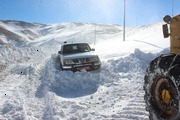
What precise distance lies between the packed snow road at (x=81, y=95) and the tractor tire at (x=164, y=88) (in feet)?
4.29

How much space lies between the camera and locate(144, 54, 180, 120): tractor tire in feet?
15.4

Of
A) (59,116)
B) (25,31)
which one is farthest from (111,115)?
(25,31)

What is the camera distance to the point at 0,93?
35.4 feet

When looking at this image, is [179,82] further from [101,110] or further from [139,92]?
[139,92]

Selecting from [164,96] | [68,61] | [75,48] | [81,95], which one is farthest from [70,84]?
[164,96]

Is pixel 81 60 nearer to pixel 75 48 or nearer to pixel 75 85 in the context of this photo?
pixel 75 48

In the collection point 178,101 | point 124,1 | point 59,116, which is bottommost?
point 59,116

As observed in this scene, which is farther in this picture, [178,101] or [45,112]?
[45,112]

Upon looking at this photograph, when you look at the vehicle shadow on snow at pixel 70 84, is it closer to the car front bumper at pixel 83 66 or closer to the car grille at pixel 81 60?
the car front bumper at pixel 83 66

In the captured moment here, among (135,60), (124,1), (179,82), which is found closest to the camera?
(179,82)

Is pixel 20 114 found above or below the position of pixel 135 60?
below

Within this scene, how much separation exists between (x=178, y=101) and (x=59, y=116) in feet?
11.7

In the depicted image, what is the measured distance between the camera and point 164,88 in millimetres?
5148

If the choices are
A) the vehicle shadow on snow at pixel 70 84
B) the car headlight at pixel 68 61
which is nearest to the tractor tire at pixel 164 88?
the vehicle shadow on snow at pixel 70 84
